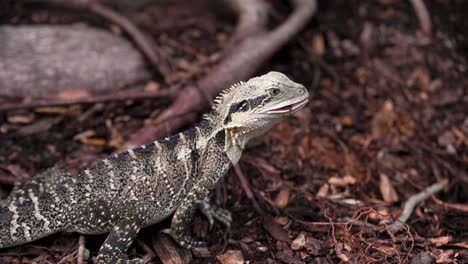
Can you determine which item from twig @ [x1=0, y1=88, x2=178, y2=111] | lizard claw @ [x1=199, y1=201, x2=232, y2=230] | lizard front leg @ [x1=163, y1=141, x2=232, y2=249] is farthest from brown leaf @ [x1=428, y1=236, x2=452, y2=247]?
twig @ [x1=0, y1=88, x2=178, y2=111]

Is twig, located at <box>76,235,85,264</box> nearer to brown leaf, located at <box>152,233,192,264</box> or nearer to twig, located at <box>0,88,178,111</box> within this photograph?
brown leaf, located at <box>152,233,192,264</box>

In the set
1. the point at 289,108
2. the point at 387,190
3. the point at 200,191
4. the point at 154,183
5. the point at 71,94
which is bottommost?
the point at 387,190

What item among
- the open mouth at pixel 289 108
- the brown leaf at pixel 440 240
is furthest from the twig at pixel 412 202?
the open mouth at pixel 289 108

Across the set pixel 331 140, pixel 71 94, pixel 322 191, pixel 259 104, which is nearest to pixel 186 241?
pixel 259 104

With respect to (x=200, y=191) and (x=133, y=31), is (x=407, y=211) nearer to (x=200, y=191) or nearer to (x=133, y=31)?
(x=200, y=191)

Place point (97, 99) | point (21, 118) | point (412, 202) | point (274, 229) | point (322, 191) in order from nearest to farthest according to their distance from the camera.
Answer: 1. point (274, 229)
2. point (412, 202)
3. point (322, 191)
4. point (97, 99)
5. point (21, 118)

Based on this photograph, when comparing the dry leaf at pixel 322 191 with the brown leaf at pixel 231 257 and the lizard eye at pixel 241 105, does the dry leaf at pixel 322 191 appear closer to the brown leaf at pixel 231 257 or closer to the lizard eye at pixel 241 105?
the brown leaf at pixel 231 257
